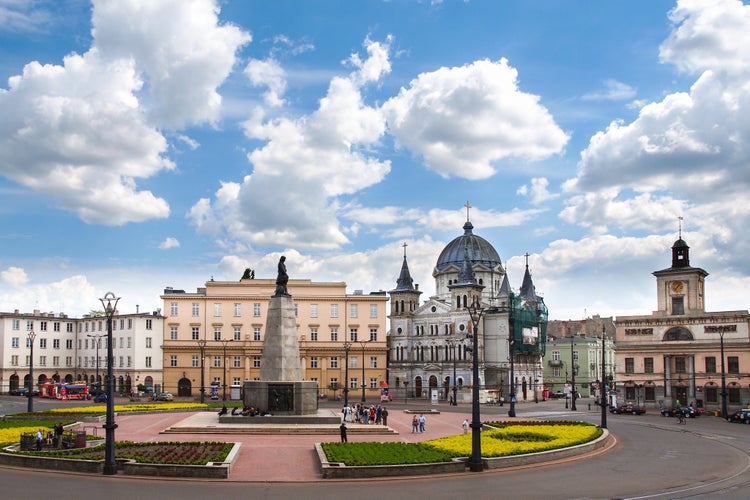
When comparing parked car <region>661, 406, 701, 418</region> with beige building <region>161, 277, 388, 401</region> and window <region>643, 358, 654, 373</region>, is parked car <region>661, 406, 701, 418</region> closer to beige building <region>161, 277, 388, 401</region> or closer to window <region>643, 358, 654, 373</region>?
window <region>643, 358, 654, 373</region>

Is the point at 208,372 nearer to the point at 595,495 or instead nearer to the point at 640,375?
the point at 640,375

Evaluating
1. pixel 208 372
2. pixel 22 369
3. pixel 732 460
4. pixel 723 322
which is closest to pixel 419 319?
pixel 208 372

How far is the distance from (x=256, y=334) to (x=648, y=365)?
47.5m

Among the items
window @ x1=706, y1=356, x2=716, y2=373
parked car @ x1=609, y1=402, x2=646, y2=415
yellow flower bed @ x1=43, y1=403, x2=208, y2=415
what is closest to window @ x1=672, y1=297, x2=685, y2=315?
window @ x1=706, y1=356, x2=716, y2=373

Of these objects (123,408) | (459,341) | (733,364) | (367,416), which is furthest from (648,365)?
(123,408)

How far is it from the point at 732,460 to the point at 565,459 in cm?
833

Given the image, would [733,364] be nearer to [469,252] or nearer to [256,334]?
[469,252]

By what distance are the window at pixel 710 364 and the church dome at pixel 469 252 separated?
163 ft

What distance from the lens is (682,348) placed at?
268 feet

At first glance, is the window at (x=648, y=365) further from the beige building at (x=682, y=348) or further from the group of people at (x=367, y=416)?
the group of people at (x=367, y=416)

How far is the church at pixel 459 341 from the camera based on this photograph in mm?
107312

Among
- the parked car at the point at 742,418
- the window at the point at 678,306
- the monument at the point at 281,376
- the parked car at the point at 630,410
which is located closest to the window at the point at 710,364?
the window at the point at 678,306

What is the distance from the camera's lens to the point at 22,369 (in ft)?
340

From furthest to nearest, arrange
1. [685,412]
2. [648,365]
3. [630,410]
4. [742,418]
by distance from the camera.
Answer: [648,365] → [630,410] → [685,412] → [742,418]
